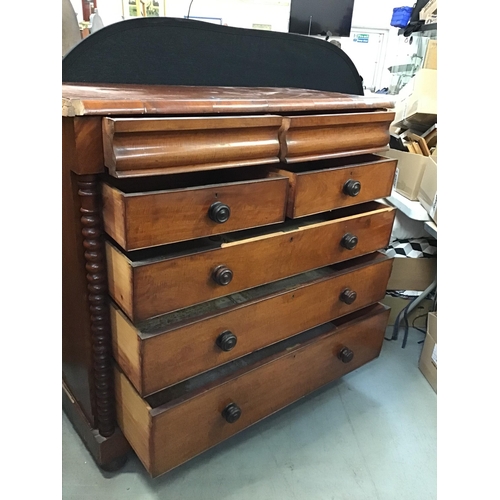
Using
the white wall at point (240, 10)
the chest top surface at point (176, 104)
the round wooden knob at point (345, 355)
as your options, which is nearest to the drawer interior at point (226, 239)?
the chest top surface at point (176, 104)

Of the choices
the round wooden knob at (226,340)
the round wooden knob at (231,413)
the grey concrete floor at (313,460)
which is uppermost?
the round wooden knob at (226,340)

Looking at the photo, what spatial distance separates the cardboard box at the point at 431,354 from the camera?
56.0 inches

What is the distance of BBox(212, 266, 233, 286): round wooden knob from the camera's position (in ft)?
2.80

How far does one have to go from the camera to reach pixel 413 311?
1.72 meters

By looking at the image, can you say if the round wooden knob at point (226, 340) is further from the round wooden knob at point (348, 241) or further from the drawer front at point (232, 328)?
the round wooden knob at point (348, 241)

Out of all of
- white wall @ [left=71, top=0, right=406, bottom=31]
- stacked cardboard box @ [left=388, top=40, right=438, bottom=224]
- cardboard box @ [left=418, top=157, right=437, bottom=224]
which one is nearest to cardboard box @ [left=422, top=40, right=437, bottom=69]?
stacked cardboard box @ [left=388, top=40, right=438, bottom=224]

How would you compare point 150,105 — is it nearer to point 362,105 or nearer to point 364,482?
point 362,105

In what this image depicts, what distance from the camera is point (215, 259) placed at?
33.6 inches

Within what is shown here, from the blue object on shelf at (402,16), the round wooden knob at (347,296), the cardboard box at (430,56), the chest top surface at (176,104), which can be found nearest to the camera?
the chest top surface at (176,104)

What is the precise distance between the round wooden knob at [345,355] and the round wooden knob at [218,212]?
60cm

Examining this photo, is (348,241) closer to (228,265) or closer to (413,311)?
(228,265)

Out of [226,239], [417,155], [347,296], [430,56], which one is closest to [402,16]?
[430,56]

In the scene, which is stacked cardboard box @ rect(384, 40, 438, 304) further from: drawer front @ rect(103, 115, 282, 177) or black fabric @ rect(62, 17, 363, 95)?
drawer front @ rect(103, 115, 282, 177)
